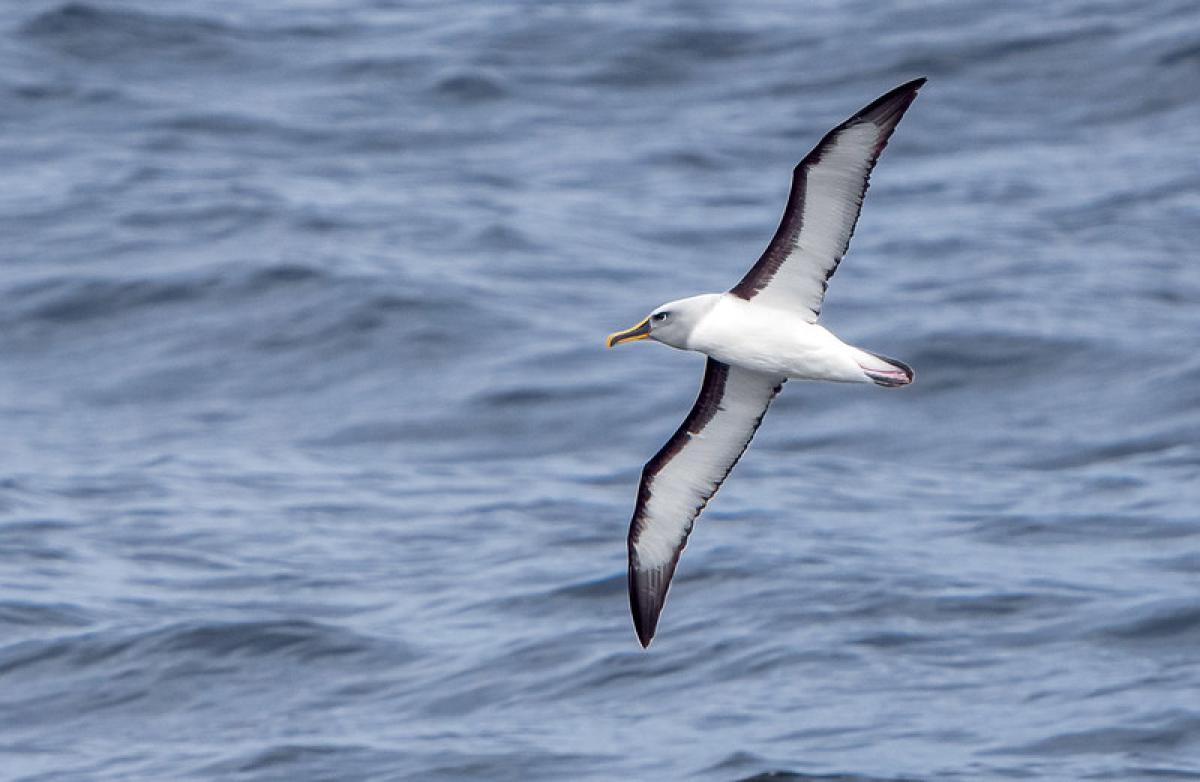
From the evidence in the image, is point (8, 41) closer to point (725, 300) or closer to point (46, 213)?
point (46, 213)

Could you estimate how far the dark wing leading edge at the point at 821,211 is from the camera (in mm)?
11828

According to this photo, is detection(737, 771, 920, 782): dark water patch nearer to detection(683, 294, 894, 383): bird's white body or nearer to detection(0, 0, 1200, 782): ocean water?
detection(0, 0, 1200, 782): ocean water

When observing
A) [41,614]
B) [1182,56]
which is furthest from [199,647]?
[1182,56]

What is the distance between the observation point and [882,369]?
12250 millimetres

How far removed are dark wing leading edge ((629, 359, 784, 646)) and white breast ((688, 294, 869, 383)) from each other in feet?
3.29

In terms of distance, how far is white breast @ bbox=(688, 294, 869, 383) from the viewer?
40.8 feet

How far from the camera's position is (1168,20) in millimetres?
33281

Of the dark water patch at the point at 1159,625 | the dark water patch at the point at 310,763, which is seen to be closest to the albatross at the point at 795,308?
the dark water patch at the point at 310,763

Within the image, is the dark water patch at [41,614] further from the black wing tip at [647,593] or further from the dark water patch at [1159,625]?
the dark water patch at [1159,625]

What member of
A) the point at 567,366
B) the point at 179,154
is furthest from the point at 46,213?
the point at 567,366

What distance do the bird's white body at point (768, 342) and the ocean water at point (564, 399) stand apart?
4831 mm

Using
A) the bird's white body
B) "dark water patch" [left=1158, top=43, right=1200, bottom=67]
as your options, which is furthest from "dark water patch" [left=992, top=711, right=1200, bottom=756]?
"dark water patch" [left=1158, top=43, right=1200, bottom=67]

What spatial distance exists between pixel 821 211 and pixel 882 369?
3.21ft

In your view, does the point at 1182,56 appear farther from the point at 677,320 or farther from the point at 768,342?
the point at 677,320
